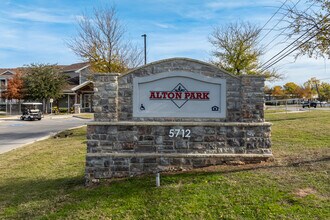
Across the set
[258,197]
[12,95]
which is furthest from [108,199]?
[12,95]

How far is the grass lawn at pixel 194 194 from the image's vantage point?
4.81 m

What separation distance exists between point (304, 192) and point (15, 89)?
136 ft

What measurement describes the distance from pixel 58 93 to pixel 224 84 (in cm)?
3701

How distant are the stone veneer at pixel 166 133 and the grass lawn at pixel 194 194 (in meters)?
0.30

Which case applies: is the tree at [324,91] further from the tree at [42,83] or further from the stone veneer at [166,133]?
the stone veneer at [166,133]

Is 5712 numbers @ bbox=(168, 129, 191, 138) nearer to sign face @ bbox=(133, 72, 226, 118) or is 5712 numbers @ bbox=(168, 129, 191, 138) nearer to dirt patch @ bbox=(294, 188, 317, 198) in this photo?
sign face @ bbox=(133, 72, 226, 118)

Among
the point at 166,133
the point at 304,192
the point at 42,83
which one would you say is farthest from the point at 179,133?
the point at 42,83

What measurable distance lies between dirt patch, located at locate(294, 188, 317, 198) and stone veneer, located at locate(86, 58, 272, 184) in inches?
62.6

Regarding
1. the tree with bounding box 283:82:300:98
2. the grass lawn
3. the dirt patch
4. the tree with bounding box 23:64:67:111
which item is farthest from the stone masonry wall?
the tree with bounding box 283:82:300:98

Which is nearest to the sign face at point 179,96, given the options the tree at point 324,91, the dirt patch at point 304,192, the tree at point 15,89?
the dirt patch at point 304,192

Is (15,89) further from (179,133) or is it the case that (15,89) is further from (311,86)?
(311,86)

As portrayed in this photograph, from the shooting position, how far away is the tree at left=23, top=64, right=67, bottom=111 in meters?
38.9

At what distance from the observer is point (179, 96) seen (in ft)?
22.3

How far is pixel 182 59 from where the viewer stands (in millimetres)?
6734
